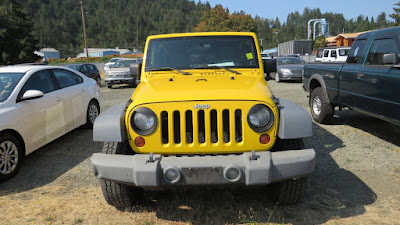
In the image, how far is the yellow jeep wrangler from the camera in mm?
2697

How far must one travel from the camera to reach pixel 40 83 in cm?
539

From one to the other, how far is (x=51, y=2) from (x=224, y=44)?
154 m

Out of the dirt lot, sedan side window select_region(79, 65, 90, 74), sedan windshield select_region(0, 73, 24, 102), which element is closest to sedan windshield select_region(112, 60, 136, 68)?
sedan side window select_region(79, 65, 90, 74)

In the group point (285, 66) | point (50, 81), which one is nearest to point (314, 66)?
point (50, 81)

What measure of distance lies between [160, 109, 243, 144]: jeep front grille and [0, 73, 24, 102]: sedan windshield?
2986mm

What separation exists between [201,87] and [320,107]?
4419 millimetres

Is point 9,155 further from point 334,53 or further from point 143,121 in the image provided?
point 334,53

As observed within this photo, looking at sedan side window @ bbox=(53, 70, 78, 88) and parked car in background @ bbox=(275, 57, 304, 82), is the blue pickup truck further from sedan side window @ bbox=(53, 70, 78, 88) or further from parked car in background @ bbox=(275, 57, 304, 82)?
parked car in background @ bbox=(275, 57, 304, 82)

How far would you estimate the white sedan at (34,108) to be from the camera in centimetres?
444

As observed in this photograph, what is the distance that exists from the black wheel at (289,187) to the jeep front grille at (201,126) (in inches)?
18.5

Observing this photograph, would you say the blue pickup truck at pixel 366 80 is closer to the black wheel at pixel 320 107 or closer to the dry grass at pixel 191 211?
the black wheel at pixel 320 107

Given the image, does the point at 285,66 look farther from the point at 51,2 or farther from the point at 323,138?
the point at 51,2

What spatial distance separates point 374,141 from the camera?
5.77 meters

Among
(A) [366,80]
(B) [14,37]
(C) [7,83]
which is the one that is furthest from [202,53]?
(B) [14,37]
